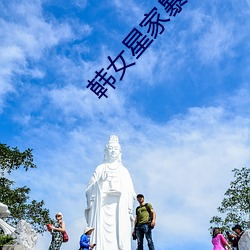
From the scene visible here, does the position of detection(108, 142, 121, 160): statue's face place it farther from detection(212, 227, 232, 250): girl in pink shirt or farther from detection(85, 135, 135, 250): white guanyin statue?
detection(212, 227, 232, 250): girl in pink shirt

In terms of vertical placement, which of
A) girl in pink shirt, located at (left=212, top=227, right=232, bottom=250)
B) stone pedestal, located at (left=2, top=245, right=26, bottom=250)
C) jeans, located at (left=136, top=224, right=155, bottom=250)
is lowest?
girl in pink shirt, located at (left=212, top=227, right=232, bottom=250)

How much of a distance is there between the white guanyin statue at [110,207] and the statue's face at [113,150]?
298mm

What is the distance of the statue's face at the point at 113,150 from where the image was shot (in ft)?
46.1

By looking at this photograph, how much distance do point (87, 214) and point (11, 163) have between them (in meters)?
8.40

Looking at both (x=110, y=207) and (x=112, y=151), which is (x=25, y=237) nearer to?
(x=110, y=207)

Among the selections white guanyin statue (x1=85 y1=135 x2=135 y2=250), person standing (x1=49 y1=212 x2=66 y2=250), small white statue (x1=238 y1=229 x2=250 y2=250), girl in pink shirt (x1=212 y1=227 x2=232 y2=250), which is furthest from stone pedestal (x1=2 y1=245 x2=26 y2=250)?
small white statue (x1=238 y1=229 x2=250 y2=250)

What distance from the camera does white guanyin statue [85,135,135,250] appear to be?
13.0m

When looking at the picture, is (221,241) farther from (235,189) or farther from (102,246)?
(235,189)

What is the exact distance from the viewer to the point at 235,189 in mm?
19250

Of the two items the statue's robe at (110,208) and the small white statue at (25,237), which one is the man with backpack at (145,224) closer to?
the small white statue at (25,237)

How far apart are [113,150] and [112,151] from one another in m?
0.04

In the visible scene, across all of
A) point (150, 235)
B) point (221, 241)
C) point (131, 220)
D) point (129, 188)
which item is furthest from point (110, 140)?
point (221, 241)

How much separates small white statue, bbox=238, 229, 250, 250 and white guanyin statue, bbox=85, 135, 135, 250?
451 centimetres

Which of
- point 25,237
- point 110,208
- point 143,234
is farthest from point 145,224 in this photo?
point 110,208
